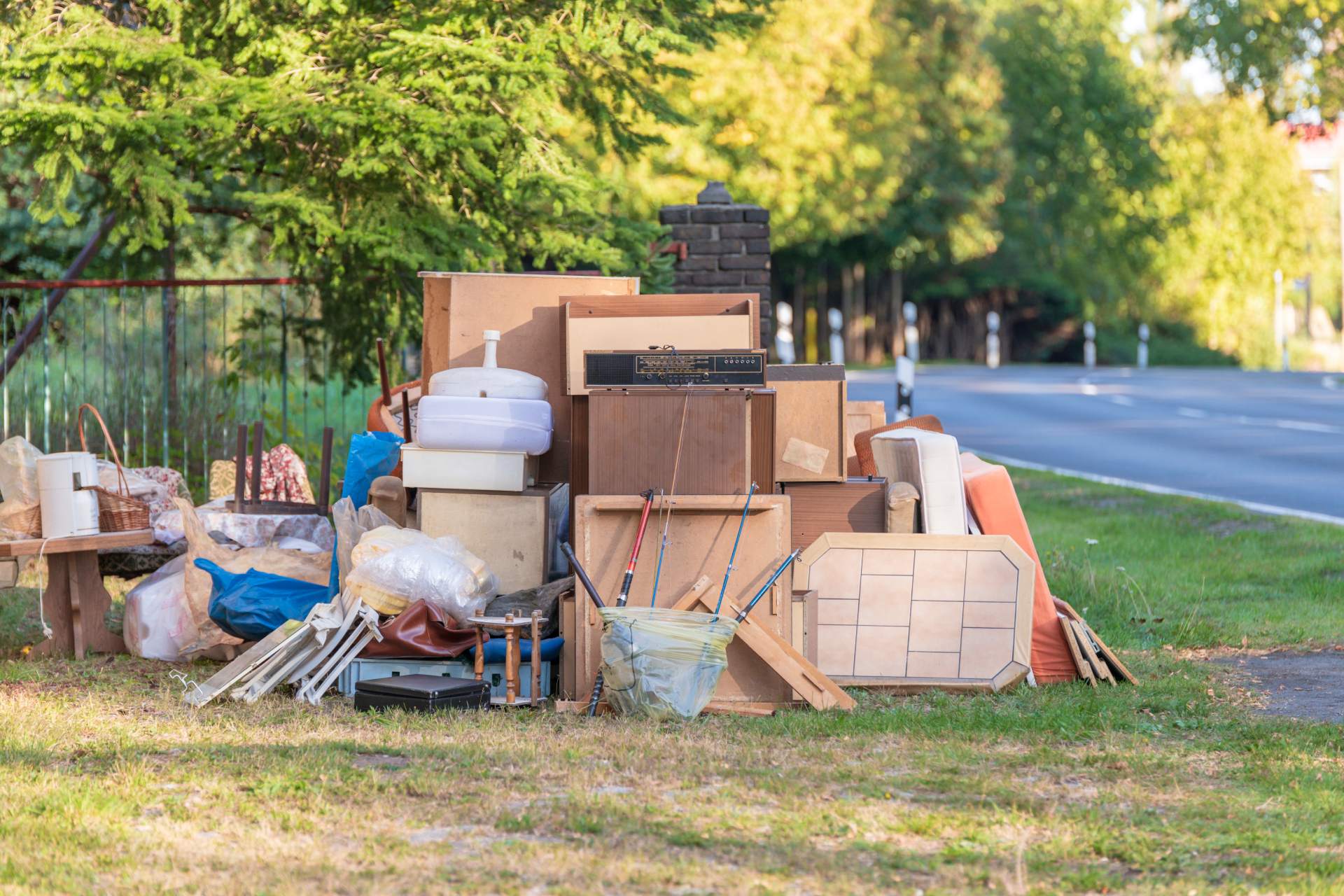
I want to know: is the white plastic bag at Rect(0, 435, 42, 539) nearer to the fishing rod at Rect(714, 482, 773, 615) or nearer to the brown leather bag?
the brown leather bag

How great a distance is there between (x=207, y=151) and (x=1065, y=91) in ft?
122

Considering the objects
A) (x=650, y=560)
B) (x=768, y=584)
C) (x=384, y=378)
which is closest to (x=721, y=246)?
(x=384, y=378)

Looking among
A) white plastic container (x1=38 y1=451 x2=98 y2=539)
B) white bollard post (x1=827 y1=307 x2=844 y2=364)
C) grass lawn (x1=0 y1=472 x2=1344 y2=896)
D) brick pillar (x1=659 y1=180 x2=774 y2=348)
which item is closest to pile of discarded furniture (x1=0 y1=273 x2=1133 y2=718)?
grass lawn (x1=0 y1=472 x2=1344 y2=896)

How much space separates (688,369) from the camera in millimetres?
6047

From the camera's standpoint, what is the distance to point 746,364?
605cm

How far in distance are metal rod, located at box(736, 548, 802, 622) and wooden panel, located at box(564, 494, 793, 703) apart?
42mm

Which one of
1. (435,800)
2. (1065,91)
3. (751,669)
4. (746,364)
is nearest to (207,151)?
(746,364)

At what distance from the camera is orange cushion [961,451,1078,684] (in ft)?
20.7

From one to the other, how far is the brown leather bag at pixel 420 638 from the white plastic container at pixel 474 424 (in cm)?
79

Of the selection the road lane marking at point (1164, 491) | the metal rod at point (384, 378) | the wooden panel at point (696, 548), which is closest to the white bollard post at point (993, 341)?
the road lane marking at point (1164, 491)

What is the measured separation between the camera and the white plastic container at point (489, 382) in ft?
21.7

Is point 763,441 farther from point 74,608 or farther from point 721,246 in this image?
point 721,246

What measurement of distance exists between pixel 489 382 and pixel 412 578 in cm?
99

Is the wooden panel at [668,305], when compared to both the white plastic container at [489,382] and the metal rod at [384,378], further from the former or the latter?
the metal rod at [384,378]
